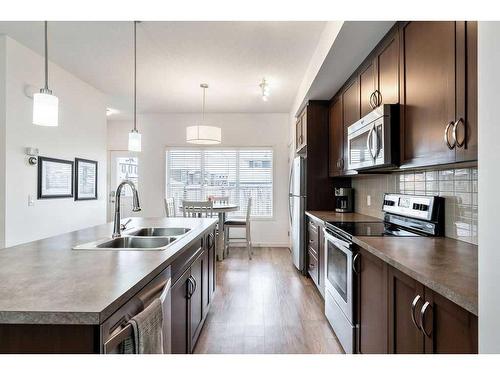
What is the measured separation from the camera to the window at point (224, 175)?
5867 mm

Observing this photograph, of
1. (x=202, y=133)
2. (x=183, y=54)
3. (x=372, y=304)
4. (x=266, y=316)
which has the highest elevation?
(x=183, y=54)

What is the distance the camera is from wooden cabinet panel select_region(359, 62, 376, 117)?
236 centimetres

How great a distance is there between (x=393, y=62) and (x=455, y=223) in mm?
1119

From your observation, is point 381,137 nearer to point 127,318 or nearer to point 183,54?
point 127,318

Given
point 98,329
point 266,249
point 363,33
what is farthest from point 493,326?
point 266,249

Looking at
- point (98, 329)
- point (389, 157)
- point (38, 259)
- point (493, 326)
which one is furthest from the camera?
point (389, 157)

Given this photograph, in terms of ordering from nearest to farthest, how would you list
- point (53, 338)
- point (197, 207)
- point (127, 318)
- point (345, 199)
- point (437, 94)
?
point (53, 338) → point (127, 318) → point (437, 94) → point (345, 199) → point (197, 207)

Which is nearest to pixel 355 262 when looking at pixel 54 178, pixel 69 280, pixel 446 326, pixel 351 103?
pixel 446 326

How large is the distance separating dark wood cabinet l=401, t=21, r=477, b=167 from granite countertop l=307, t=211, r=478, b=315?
0.44m

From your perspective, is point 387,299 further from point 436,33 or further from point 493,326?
point 436,33

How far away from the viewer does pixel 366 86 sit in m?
2.50

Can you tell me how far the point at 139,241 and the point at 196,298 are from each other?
55 cm
